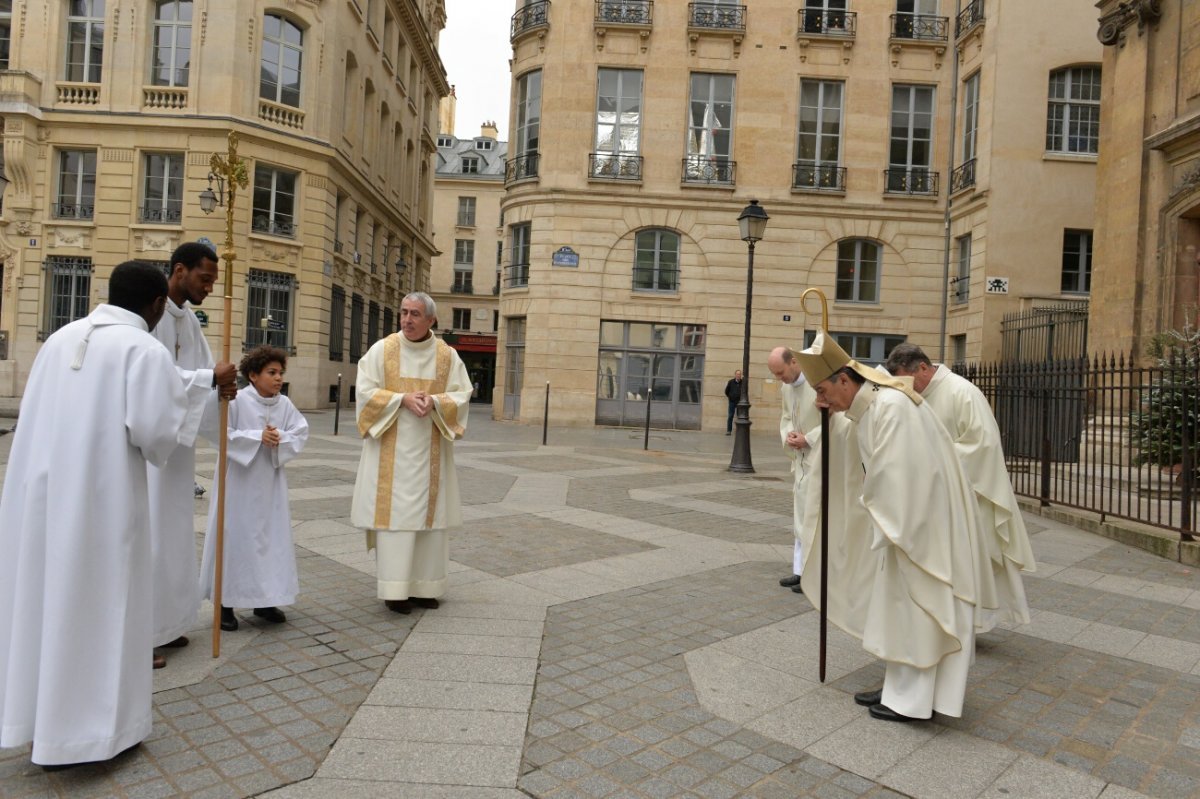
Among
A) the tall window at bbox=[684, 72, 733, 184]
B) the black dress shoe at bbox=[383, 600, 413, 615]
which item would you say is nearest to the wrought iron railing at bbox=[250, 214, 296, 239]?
the tall window at bbox=[684, 72, 733, 184]

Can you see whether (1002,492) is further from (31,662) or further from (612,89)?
(612,89)

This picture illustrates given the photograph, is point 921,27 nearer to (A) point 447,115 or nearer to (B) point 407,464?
(B) point 407,464

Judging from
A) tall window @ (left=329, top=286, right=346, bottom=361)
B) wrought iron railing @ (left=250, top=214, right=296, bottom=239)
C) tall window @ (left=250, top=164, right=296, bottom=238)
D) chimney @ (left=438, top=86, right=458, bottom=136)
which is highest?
chimney @ (left=438, top=86, right=458, bottom=136)

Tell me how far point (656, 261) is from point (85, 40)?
→ 1994 centimetres

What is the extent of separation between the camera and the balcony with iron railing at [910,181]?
→ 80.1 feet

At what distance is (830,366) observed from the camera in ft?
13.0

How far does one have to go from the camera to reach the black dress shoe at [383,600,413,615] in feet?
17.6

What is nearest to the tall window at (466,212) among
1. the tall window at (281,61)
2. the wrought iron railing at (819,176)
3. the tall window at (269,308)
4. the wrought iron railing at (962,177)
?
the tall window at (281,61)

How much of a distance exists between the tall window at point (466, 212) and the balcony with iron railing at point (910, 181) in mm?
39138

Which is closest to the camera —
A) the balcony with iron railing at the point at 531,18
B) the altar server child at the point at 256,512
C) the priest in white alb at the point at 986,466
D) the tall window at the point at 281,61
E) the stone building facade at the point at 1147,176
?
the altar server child at the point at 256,512

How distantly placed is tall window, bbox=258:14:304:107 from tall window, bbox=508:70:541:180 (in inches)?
322

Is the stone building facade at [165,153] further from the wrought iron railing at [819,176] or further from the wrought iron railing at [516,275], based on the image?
the wrought iron railing at [819,176]

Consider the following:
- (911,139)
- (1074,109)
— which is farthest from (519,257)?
(1074,109)

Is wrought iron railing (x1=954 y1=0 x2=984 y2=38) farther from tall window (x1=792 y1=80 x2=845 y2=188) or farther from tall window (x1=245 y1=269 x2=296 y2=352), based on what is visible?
tall window (x1=245 y1=269 x2=296 y2=352)
